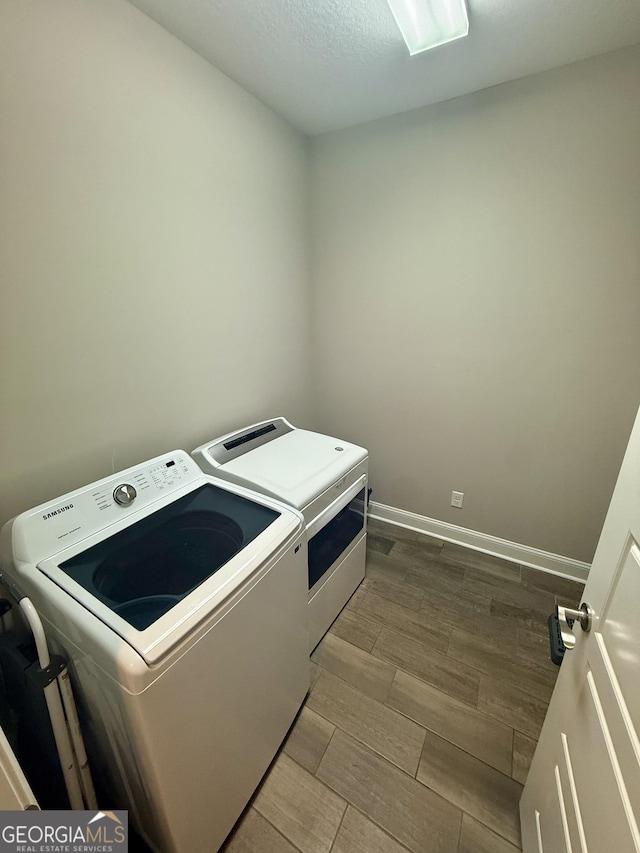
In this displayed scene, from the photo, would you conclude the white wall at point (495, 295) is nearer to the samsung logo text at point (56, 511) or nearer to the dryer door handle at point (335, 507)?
the dryer door handle at point (335, 507)

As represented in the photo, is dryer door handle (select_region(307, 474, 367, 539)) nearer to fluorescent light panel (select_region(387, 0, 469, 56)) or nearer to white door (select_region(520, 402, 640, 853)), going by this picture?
white door (select_region(520, 402, 640, 853))

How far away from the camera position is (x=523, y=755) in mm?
1232

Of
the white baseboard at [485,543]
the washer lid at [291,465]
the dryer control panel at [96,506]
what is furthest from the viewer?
the white baseboard at [485,543]

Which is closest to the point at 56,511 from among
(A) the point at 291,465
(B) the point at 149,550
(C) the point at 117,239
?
(B) the point at 149,550

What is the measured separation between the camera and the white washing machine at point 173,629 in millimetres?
749

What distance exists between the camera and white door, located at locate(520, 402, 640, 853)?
542 millimetres

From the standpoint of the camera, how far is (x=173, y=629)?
75 centimetres

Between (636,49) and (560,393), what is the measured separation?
141 centimetres

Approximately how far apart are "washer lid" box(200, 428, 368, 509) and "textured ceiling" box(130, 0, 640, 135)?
1.63 m

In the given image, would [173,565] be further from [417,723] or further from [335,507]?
[417,723]

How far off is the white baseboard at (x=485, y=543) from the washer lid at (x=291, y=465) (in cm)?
96

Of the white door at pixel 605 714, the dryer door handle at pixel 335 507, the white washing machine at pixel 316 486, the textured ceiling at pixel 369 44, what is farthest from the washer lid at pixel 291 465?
the textured ceiling at pixel 369 44

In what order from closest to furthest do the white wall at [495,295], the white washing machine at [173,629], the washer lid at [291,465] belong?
1. the white washing machine at [173,629]
2. the washer lid at [291,465]
3. the white wall at [495,295]

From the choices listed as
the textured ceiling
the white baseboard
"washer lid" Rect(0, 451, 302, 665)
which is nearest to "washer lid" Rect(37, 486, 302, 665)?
"washer lid" Rect(0, 451, 302, 665)
